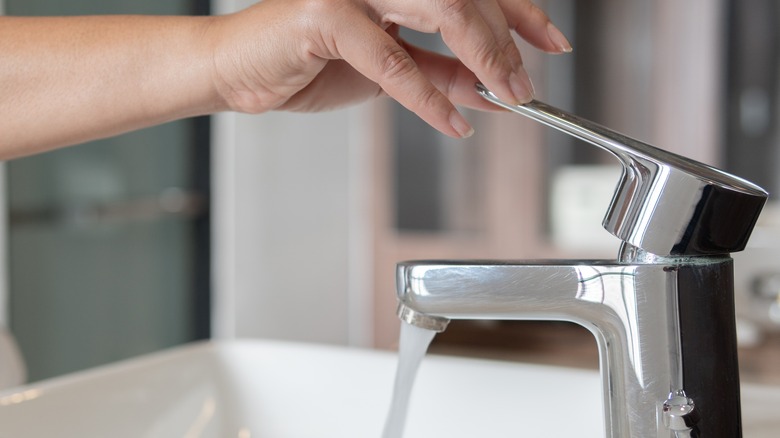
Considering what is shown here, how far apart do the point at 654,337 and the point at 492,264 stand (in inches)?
3.2

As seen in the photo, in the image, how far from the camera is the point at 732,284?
407 millimetres

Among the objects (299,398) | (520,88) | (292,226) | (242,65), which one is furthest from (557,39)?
(292,226)

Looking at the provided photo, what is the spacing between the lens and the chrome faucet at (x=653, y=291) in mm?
379

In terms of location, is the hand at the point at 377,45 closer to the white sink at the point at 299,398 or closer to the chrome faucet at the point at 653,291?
the chrome faucet at the point at 653,291

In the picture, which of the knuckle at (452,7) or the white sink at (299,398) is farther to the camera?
the white sink at (299,398)

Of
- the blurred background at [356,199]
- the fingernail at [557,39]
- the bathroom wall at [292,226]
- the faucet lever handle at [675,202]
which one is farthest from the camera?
the bathroom wall at [292,226]

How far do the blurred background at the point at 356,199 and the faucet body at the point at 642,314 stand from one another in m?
1.13

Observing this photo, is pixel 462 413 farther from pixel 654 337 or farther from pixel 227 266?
pixel 227 266

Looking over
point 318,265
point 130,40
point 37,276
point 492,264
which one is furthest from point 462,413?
point 318,265

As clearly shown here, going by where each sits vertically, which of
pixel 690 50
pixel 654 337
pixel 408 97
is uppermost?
pixel 690 50

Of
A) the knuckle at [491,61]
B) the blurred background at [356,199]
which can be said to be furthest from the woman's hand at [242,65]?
the blurred background at [356,199]

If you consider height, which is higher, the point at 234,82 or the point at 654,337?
the point at 234,82

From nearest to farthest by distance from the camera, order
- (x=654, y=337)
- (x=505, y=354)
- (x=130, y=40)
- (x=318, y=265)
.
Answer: (x=654, y=337) < (x=130, y=40) < (x=505, y=354) < (x=318, y=265)

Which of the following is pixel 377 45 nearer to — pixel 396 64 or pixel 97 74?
pixel 396 64
